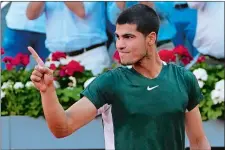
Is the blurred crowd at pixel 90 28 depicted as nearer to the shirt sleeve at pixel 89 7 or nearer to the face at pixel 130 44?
the shirt sleeve at pixel 89 7

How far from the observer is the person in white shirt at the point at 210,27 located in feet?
20.3

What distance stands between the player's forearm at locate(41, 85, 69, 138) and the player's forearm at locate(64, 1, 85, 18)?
3365 mm

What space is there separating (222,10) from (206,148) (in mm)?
2979

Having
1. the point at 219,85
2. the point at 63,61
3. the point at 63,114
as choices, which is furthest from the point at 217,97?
the point at 63,114

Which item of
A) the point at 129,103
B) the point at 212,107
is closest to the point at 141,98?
the point at 129,103

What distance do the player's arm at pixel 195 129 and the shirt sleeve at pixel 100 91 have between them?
44 cm

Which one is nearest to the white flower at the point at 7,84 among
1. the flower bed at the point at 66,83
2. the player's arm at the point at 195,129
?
the flower bed at the point at 66,83

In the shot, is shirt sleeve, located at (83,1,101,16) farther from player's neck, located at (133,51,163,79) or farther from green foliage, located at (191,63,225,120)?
player's neck, located at (133,51,163,79)

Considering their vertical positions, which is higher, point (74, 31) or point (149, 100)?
point (74, 31)

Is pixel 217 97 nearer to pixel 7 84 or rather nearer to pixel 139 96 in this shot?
pixel 7 84

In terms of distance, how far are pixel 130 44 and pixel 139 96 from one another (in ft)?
0.77

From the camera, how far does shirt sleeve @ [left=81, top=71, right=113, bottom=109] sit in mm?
3055

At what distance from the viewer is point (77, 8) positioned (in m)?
6.20

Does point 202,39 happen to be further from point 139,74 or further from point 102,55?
point 139,74
